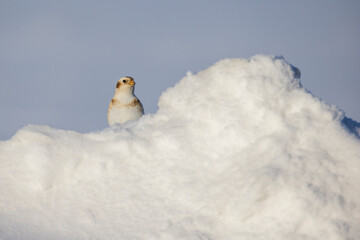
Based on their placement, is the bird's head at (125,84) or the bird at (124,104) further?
the bird's head at (125,84)

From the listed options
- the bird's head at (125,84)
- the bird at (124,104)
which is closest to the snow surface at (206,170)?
the bird at (124,104)

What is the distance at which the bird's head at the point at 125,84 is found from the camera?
34.2ft

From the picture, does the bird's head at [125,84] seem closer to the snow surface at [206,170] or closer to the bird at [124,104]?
the bird at [124,104]

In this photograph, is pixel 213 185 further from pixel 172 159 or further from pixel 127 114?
pixel 127 114

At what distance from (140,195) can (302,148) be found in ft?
4.94

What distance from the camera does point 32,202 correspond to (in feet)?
14.4

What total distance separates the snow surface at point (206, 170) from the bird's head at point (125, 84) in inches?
215

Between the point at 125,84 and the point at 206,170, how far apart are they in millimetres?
6318

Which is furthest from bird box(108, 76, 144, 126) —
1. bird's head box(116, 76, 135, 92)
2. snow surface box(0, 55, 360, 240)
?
snow surface box(0, 55, 360, 240)

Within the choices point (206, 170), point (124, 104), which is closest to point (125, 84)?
point (124, 104)

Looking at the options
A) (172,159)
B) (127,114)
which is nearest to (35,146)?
(172,159)

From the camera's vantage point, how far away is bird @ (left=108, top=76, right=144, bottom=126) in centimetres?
1028

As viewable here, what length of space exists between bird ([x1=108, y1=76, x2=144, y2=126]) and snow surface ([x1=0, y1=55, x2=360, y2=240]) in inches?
208

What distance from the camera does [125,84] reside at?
10.4m
